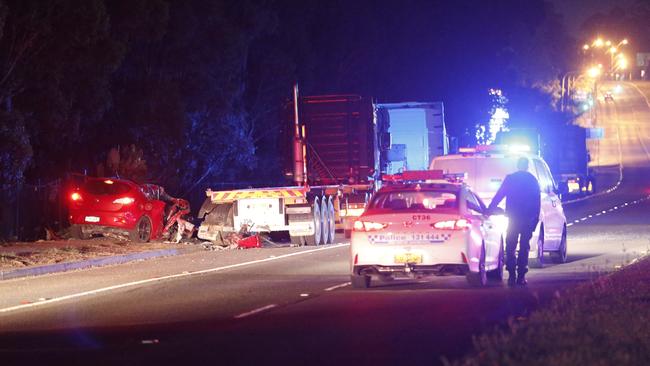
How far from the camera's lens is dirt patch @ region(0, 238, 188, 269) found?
25.2 metres

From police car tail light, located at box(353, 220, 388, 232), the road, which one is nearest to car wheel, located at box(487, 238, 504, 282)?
the road

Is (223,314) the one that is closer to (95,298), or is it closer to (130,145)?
(95,298)

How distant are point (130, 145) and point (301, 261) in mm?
15854

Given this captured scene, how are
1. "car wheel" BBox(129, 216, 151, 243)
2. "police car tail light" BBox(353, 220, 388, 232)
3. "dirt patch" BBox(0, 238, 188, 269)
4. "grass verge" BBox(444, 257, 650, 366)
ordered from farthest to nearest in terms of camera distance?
"car wheel" BBox(129, 216, 151, 243) → "dirt patch" BBox(0, 238, 188, 269) → "police car tail light" BBox(353, 220, 388, 232) → "grass verge" BBox(444, 257, 650, 366)

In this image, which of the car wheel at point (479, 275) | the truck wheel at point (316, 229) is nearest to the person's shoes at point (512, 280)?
the car wheel at point (479, 275)

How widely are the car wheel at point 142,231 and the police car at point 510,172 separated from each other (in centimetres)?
945

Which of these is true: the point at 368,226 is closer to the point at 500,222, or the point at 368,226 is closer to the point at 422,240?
the point at 422,240

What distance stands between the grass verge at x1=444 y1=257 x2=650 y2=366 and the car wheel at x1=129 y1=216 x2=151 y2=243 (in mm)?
17835

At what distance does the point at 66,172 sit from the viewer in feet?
125

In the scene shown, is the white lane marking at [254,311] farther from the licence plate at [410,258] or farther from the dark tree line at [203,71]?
the dark tree line at [203,71]

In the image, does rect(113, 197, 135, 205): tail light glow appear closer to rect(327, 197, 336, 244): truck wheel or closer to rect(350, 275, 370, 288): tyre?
rect(327, 197, 336, 244): truck wheel

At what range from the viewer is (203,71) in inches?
1820

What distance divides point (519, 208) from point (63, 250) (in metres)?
12.2

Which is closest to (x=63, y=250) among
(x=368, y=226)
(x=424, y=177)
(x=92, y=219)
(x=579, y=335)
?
(x=92, y=219)
